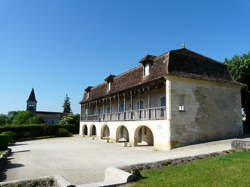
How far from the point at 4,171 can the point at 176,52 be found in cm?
1386

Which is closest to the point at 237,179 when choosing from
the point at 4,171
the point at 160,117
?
the point at 4,171

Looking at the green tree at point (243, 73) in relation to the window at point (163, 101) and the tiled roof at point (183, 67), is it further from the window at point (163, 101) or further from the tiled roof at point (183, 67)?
the window at point (163, 101)

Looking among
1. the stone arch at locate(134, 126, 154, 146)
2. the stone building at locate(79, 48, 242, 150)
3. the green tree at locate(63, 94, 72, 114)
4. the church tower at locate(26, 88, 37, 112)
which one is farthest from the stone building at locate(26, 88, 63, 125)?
the stone building at locate(79, 48, 242, 150)

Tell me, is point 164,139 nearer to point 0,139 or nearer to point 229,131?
point 229,131

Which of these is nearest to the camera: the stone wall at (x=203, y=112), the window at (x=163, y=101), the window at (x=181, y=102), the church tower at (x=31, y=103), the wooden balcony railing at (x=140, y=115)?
the stone wall at (x=203, y=112)

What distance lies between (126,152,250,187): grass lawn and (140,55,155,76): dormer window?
1217 cm

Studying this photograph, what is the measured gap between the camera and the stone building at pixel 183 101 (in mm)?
14602

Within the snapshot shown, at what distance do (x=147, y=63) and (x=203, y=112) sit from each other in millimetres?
6428

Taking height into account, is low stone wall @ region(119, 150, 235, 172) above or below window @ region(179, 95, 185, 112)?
below

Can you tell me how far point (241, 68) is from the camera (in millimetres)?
19812

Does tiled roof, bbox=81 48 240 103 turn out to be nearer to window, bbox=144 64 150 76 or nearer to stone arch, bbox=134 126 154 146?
window, bbox=144 64 150 76

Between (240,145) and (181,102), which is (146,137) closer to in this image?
(181,102)

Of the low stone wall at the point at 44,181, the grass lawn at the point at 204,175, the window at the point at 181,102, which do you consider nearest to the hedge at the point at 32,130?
the window at the point at 181,102

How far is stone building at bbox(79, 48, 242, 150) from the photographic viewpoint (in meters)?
14.6
